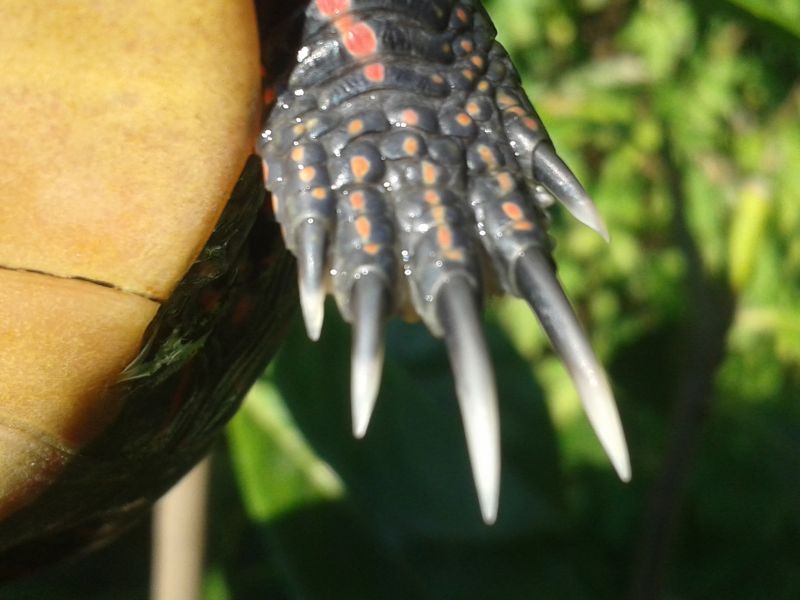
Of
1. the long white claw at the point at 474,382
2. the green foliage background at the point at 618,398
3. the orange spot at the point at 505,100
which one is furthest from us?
the green foliage background at the point at 618,398

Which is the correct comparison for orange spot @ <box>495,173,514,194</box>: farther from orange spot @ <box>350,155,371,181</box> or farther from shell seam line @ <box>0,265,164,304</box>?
shell seam line @ <box>0,265,164,304</box>

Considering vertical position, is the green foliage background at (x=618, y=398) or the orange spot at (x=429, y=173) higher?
the orange spot at (x=429, y=173)

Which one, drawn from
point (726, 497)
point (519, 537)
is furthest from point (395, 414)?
point (726, 497)

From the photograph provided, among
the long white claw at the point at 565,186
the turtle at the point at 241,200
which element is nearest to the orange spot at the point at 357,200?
the turtle at the point at 241,200

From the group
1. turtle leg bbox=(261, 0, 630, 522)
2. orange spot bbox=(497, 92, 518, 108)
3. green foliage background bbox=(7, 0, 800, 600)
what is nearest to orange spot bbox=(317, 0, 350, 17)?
turtle leg bbox=(261, 0, 630, 522)

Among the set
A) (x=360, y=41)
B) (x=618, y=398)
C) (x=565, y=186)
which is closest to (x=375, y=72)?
(x=360, y=41)

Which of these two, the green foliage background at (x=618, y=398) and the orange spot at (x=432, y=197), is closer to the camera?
the orange spot at (x=432, y=197)

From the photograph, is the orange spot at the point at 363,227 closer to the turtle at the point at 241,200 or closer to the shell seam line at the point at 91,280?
the turtle at the point at 241,200
